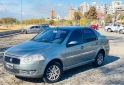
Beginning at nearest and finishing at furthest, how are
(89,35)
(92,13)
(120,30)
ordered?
(89,35) → (120,30) → (92,13)

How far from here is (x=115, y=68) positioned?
8000mm

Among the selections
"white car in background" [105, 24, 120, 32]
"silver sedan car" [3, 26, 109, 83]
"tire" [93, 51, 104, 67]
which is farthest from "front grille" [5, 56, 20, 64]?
"white car in background" [105, 24, 120, 32]

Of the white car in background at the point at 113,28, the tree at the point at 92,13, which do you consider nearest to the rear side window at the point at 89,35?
the white car in background at the point at 113,28

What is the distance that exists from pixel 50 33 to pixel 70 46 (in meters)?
0.97

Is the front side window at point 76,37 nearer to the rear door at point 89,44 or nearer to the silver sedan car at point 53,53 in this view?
the silver sedan car at point 53,53

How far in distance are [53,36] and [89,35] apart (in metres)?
1.59

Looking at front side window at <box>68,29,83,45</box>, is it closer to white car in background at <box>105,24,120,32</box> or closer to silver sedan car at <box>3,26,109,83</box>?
silver sedan car at <box>3,26,109,83</box>

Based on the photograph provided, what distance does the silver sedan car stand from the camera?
216 inches

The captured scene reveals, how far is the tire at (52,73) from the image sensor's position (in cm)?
578

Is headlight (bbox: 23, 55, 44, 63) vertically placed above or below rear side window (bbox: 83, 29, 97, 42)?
below

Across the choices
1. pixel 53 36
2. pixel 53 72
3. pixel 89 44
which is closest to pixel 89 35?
pixel 89 44

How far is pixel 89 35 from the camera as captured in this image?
7586mm

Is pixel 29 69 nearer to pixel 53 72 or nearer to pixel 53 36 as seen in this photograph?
pixel 53 72

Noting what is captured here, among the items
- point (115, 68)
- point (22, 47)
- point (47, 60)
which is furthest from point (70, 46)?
point (115, 68)
